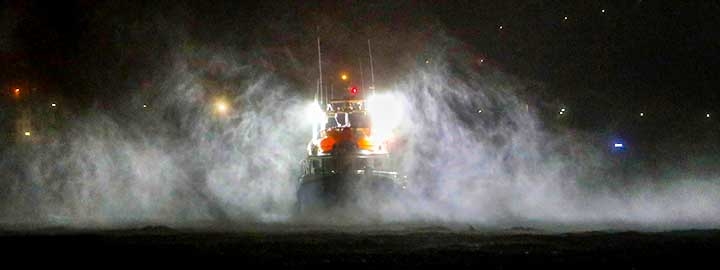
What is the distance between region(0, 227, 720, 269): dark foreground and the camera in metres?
20.9

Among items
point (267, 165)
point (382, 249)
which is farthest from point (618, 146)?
point (382, 249)

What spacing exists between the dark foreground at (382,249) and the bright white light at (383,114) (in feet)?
41.6

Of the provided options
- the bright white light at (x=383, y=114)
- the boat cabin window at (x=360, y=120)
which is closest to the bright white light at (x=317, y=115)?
the boat cabin window at (x=360, y=120)

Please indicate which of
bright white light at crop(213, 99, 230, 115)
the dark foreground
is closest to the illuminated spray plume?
bright white light at crop(213, 99, 230, 115)

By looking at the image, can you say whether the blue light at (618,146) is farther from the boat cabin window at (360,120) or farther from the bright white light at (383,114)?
the boat cabin window at (360,120)

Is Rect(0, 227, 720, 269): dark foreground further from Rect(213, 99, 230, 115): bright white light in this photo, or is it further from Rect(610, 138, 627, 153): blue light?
Rect(610, 138, 627, 153): blue light

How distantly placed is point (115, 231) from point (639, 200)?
3491 centimetres

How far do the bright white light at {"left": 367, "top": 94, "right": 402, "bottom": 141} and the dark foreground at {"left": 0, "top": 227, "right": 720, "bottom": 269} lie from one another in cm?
1268

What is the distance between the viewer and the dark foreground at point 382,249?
20891 millimetres

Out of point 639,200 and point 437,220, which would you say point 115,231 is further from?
point 639,200

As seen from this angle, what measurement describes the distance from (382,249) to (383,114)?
20.6 m

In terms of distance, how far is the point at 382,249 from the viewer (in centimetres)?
2317

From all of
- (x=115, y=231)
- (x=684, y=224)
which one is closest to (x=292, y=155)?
(x=115, y=231)

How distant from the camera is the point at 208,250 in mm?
23500
